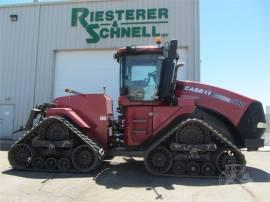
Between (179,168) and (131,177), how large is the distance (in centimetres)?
120

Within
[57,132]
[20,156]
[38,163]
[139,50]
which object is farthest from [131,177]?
[139,50]

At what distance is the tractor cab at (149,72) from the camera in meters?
9.67

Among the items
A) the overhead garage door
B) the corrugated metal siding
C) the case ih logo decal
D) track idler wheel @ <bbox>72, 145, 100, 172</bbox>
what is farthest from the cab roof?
the corrugated metal siding

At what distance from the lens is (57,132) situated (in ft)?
32.3

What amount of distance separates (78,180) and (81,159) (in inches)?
40.4

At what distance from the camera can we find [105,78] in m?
19.4

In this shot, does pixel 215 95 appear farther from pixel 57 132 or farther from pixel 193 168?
pixel 57 132

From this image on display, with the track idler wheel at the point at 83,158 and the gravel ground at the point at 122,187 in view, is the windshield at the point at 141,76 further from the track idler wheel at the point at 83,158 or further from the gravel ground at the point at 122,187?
the gravel ground at the point at 122,187

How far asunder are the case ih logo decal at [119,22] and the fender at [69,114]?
1024 cm

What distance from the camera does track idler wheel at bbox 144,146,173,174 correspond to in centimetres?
903

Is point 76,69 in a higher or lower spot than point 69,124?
higher

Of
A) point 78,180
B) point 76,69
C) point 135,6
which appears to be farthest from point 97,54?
point 78,180

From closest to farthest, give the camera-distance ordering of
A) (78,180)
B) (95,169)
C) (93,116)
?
(78,180), (95,169), (93,116)

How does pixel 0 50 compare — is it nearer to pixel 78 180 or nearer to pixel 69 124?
pixel 69 124
